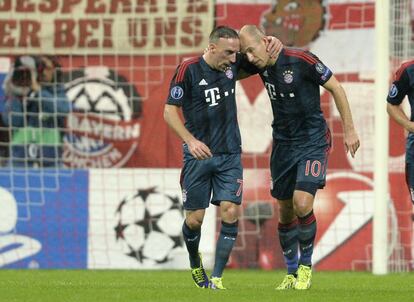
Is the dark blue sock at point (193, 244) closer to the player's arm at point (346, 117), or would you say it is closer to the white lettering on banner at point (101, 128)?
the player's arm at point (346, 117)

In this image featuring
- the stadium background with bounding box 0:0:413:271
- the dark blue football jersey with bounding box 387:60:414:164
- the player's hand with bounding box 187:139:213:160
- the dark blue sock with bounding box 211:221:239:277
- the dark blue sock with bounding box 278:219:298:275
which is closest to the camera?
the player's hand with bounding box 187:139:213:160

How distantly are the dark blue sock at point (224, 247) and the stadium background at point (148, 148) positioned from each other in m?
4.90

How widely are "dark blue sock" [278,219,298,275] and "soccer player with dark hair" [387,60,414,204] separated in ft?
3.29

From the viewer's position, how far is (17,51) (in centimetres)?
1498

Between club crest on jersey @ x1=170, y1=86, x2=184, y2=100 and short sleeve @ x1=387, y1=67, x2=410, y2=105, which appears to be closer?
club crest on jersey @ x1=170, y1=86, x2=184, y2=100

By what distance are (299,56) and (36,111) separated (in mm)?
6094

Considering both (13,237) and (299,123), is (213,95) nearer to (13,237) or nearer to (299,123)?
(299,123)

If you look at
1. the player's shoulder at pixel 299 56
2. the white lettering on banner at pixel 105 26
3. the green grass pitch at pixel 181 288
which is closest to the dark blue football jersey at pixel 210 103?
the player's shoulder at pixel 299 56

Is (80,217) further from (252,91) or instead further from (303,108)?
(303,108)

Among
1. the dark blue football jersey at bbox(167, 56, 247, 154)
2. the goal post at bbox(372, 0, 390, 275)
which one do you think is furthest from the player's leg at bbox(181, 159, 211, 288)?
the goal post at bbox(372, 0, 390, 275)

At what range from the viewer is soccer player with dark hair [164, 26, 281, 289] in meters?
9.49

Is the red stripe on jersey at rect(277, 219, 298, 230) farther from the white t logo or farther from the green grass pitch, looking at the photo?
the white t logo

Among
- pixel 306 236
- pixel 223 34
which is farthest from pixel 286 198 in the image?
pixel 223 34

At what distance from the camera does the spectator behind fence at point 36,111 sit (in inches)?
587
